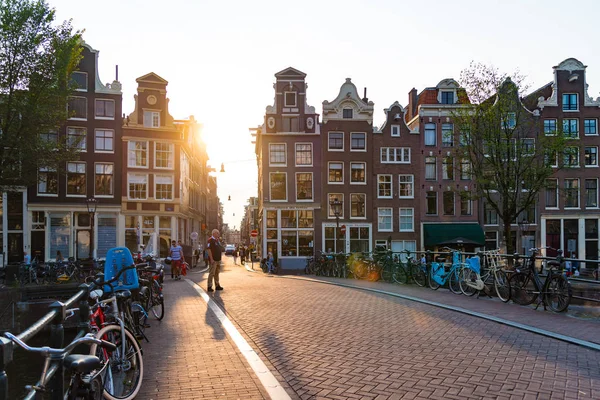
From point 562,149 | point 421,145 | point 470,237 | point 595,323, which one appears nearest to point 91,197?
point 421,145

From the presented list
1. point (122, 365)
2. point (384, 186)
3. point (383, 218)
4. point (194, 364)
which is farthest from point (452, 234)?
point (122, 365)

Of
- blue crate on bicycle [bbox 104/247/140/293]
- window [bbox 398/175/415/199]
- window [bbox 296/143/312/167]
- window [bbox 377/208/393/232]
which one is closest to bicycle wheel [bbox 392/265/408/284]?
blue crate on bicycle [bbox 104/247/140/293]

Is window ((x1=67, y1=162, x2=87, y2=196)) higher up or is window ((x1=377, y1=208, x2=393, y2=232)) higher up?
window ((x1=67, y1=162, x2=87, y2=196))

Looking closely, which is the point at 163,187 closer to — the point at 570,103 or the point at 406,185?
the point at 406,185

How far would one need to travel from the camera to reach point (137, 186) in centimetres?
3897

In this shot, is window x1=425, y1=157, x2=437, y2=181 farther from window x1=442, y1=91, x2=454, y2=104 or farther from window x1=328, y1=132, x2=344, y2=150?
window x1=328, y1=132, x2=344, y2=150

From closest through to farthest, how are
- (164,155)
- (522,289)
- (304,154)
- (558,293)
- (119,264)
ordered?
(119,264)
(558,293)
(522,289)
(164,155)
(304,154)

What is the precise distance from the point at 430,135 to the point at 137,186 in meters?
22.8

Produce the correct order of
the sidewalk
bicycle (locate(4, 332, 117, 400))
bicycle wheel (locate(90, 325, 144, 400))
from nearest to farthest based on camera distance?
bicycle (locate(4, 332, 117, 400))
bicycle wheel (locate(90, 325, 144, 400))
the sidewalk

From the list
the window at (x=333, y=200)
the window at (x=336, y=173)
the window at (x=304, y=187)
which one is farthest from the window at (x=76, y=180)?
the window at (x=336, y=173)

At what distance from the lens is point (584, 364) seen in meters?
6.36

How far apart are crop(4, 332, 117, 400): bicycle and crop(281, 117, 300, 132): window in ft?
123

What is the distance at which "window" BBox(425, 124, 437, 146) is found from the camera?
40.8 meters

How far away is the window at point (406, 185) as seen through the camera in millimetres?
40594
